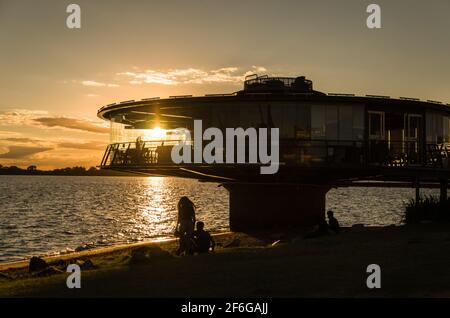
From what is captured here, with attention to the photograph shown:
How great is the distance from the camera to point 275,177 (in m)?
31.8

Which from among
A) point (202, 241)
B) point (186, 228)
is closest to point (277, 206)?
point (202, 241)

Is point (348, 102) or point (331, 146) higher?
point (348, 102)

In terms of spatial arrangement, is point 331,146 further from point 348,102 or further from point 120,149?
point 120,149

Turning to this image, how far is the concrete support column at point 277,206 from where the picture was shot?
110 ft

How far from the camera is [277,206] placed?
110ft

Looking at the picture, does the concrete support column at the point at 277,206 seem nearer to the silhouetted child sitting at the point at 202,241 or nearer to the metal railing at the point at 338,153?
the metal railing at the point at 338,153

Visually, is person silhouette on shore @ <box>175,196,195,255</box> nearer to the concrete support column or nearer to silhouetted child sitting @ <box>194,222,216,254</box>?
silhouetted child sitting @ <box>194,222,216,254</box>

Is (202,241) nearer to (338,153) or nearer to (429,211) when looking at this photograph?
(338,153)

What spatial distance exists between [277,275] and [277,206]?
19.3m

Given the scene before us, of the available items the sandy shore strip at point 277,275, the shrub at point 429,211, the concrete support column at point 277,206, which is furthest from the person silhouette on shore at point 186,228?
the shrub at point 429,211

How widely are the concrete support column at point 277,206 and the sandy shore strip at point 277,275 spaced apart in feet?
43.1
